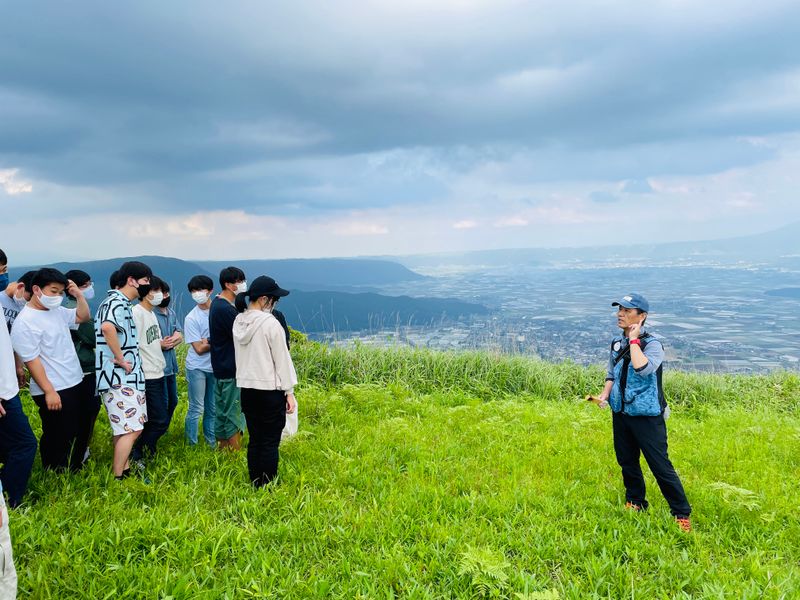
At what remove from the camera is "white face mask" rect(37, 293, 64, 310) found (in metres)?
4.30

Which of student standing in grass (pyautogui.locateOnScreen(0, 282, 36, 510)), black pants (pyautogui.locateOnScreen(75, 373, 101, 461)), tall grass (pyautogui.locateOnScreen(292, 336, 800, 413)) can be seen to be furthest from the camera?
tall grass (pyautogui.locateOnScreen(292, 336, 800, 413))

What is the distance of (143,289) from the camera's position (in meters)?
4.93

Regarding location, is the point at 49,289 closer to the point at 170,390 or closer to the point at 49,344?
the point at 49,344

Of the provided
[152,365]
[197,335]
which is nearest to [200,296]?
[197,335]

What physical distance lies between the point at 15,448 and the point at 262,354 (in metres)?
2.09

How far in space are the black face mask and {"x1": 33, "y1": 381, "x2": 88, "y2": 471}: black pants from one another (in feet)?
3.34

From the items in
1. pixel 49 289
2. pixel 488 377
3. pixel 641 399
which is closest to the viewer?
pixel 641 399

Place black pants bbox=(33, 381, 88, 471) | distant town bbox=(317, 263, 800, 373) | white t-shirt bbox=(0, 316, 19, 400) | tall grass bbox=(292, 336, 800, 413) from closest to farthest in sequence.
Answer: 1. white t-shirt bbox=(0, 316, 19, 400)
2. black pants bbox=(33, 381, 88, 471)
3. tall grass bbox=(292, 336, 800, 413)
4. distant town bbox=(317, 263, 800, 373)

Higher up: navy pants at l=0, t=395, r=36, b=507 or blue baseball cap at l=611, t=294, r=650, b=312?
blue baseball cap at l=611, t=294, r=650, b=312

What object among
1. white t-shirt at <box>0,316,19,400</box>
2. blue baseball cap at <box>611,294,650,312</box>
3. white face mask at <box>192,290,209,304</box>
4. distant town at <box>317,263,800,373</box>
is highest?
white face mask at <box>192,290,209,304</box>

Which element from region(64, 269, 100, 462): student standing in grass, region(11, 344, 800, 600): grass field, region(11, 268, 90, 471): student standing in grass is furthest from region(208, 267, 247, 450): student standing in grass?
region(11, 268, 90, 471): student standing in grass

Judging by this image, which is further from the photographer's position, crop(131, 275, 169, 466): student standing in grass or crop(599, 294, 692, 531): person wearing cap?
crop(131, 275, 169, 466): student standing in grass

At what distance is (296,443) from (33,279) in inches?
133

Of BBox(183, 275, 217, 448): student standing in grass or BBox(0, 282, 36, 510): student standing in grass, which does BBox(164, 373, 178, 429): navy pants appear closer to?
BBox(183, 275, 217, 448): student standing in grass
